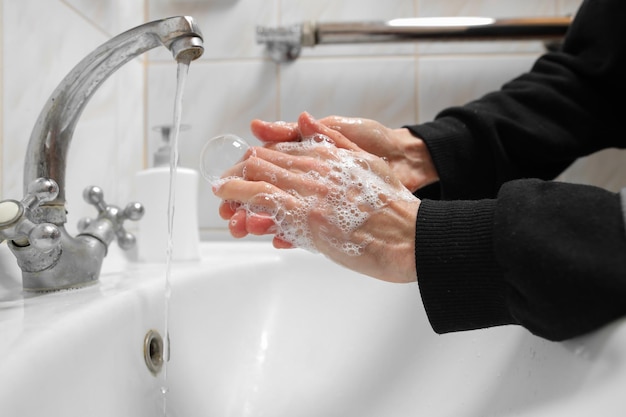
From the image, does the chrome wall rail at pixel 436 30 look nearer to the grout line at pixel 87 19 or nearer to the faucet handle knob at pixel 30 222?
the grout line at pixel 87 19

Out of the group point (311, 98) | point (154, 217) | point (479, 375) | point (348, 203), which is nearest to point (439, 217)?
point (348, 203)

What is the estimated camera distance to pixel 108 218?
0.55m

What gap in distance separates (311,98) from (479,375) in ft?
1.90

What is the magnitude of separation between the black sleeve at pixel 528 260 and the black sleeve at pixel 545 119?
0.30 meters

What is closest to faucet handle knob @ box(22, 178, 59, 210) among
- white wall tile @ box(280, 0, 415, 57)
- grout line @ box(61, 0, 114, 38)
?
grout line @ box(61, 0, 114, 38)

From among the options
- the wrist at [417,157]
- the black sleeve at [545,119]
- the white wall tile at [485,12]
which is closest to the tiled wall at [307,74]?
the white wall tile at [485,12]

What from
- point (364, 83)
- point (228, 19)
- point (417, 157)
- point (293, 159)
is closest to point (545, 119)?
point (417, 157)

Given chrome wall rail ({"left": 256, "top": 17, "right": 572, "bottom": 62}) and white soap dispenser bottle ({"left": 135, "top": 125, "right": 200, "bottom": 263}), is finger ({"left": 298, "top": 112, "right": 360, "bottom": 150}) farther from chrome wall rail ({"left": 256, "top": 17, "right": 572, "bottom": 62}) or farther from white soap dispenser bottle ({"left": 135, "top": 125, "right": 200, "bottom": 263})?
chrome wall rail ({"left": 256, "top": 17, "right": 572, "bottom": 62})

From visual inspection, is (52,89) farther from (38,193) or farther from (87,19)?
(38,193)

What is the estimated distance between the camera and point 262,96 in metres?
0.93

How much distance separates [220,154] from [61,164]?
13cm

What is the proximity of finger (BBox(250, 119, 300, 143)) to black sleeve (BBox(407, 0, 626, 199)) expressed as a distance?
213 millimetres

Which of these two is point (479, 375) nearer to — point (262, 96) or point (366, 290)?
point (366, 290)

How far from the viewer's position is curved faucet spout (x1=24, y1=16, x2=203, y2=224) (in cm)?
43
